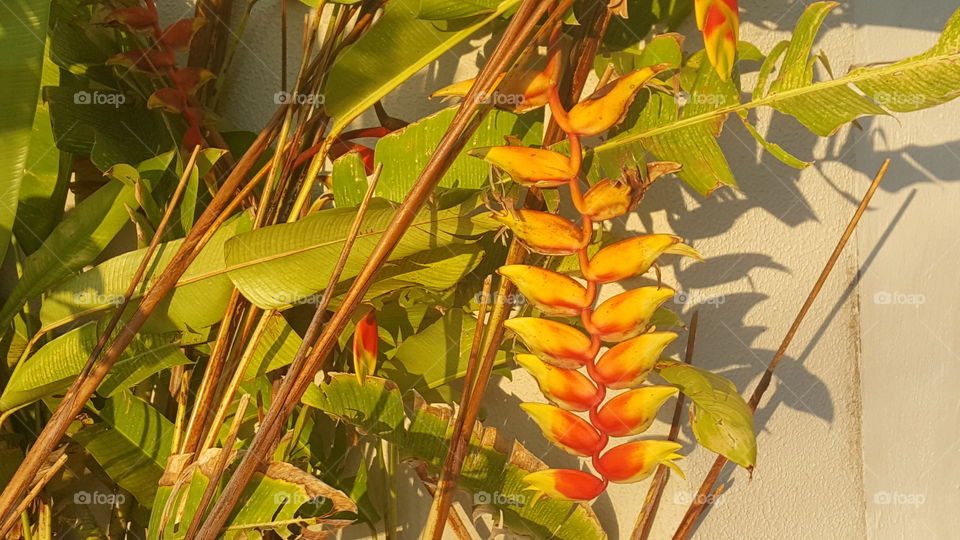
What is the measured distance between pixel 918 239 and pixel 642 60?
32cm

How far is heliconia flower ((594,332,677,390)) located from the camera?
44cm

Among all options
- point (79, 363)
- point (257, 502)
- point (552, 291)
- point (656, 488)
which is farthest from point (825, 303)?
point (79, 363)

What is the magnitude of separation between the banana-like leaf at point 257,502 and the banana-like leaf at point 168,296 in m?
0.10

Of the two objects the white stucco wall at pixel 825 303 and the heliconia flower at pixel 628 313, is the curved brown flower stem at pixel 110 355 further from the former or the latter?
the heliconia flower at pixel 628 313

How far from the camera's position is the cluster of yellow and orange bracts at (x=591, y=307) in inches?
17.5

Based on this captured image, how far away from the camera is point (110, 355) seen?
526mm

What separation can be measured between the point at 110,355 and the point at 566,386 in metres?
0.30

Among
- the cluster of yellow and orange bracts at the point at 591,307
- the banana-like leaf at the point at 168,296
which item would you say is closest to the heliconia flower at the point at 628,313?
the cluster of yellow and orange bracts at the point at 591,307

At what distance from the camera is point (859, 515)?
0.68 metres

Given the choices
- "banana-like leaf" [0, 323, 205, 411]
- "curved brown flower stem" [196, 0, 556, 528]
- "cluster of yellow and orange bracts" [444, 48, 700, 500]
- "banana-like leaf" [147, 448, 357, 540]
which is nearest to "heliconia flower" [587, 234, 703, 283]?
"cluster of yellow and orange bracts" [444, 48, 700, 500]

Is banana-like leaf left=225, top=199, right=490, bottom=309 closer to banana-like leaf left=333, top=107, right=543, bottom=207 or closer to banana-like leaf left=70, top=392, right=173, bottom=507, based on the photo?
banana-like leaf left=333, top=107, right=543, bottom=207

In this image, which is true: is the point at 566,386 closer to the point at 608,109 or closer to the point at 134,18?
the point at 608,109

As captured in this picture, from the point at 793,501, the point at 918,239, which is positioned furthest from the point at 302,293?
the point at 918,239

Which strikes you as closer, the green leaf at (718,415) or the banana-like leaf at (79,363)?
the green leaf at (718,415)
